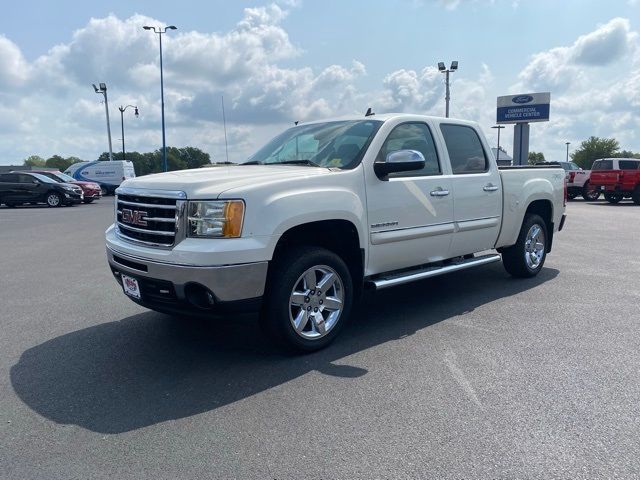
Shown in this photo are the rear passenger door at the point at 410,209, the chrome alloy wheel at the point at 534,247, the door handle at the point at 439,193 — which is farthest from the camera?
the chrome alloy wheel at the point at 534,247

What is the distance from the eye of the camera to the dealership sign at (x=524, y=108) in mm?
40969

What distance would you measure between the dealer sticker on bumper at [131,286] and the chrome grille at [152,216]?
1.02 feet

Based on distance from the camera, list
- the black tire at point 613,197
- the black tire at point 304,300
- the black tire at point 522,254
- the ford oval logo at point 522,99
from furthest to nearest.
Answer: the ford oval logo at point 522,99
the black tire at point 613,197
the black tire at point 522,254
the black tire at point 304,300

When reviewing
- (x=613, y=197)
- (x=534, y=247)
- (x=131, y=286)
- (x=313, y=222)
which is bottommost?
(x=613, y=197)

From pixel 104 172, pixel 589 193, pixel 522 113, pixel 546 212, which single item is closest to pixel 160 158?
pixel 104 172

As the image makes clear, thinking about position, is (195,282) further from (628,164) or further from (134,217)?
(628,164)

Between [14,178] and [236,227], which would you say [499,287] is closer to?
[236,227]

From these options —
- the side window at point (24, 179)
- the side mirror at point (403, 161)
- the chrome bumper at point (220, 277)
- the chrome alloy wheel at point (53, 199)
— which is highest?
the side mirror at point (403, 161)

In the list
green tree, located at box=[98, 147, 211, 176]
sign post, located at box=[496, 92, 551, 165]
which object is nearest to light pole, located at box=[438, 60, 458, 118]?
sign post, located at box=[496, 92, 551, 165]

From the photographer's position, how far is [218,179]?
161 inches

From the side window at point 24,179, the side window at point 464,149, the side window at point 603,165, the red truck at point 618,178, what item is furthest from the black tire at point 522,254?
the side window at point 24,179

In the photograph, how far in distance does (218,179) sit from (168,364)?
1513mm

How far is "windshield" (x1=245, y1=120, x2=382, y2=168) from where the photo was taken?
4.88m

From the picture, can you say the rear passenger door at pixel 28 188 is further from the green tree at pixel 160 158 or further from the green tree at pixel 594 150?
the green tree at pixel 594 150
